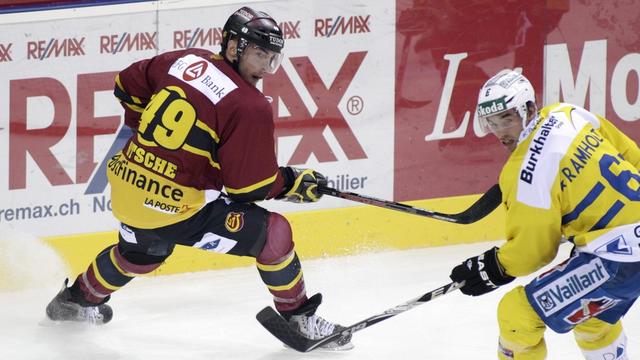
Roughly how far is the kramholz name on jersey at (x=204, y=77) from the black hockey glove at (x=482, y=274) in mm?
1010

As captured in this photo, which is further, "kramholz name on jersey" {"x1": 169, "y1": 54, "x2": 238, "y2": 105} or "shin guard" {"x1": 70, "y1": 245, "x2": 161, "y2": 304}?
"shin guard" {"x1": 70, "y1": 245, "x2": 161, "y2": 304}

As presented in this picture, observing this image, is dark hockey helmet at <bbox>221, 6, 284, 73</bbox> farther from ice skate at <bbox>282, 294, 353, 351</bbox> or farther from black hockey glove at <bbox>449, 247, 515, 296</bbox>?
black hockey glove at <bbox>449, 247, 515, 296</bbox>

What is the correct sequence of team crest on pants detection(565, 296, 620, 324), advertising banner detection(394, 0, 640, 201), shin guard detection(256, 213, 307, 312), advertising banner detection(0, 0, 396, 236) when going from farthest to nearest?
advertising banner detection(394, 0, 640, 201)
advertising banner detection(0, 0, 396, 236)
shin guard detection(256, 213, 307, 312)
team crest on pants detection(565, 296, 620, 324)

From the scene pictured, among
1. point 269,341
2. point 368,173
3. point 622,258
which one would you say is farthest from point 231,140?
point 368,173

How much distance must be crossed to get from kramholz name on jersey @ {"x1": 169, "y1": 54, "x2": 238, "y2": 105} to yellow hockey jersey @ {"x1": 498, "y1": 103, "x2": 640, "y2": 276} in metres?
1.08

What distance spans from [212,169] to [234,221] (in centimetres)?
19

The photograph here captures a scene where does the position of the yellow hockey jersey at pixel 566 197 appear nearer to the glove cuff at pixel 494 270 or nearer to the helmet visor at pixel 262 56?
the glove cuff at pixel 494 270

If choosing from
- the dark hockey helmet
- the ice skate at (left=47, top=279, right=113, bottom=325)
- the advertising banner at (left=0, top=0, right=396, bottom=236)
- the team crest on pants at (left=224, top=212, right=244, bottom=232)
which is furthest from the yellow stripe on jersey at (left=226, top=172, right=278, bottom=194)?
the advertising banner at (left=0, top=0, right=396, bottom=236)

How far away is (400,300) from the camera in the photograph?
5.43 m

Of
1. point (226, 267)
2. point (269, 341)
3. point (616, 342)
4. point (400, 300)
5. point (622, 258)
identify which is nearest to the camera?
point (622, 258)

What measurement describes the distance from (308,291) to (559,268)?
1.95 m

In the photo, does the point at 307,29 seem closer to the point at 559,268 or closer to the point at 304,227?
the point at 304,227

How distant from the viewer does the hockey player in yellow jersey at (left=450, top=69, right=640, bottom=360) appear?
143 inches

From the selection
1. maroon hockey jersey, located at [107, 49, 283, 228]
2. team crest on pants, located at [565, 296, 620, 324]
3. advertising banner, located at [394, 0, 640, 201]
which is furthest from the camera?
advertising banner, located at [394, 0, 640, 201]
